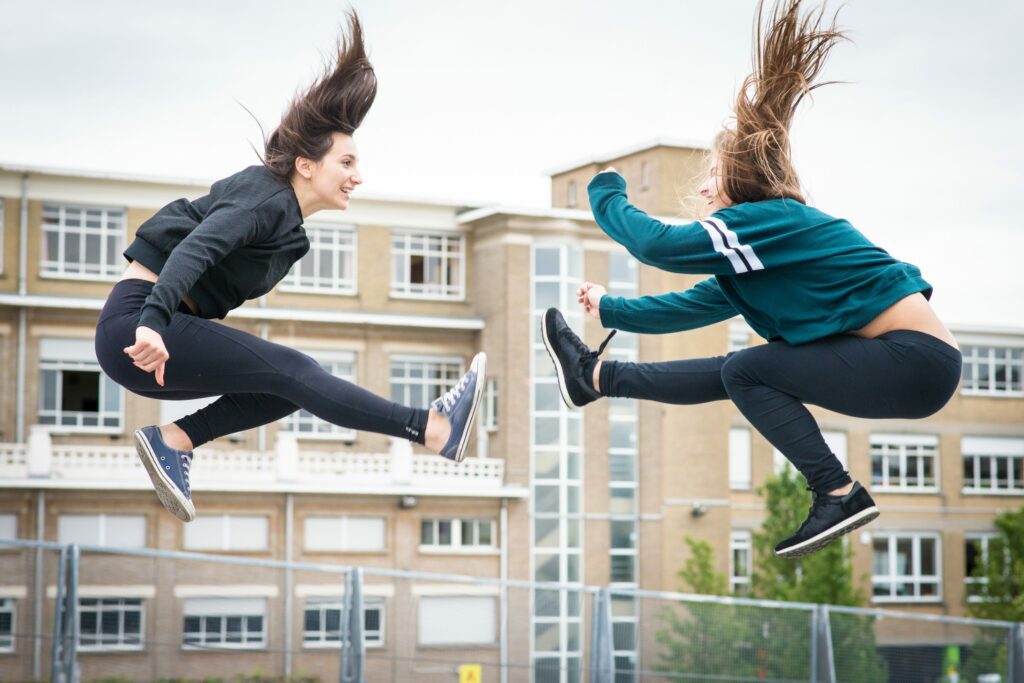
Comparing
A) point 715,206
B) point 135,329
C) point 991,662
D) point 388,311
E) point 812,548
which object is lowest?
point 991,662

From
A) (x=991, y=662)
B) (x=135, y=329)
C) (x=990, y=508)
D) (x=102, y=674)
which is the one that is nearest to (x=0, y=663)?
(x=102, y=674)

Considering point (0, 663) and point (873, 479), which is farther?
point (873, 479)

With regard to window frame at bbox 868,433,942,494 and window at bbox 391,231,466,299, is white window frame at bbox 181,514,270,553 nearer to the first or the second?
window at bbox 391,231,466,299

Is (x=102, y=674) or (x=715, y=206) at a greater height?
(x=715, y=206)

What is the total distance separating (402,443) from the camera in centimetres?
4044

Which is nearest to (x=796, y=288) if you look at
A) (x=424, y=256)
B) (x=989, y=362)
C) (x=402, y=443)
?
(x=402, y=443)

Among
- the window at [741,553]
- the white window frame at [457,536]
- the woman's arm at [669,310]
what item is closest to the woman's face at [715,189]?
the woman's arm at [669,310]

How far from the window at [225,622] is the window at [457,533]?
19.2 feet

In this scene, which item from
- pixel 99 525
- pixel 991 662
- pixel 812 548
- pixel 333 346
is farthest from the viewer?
pixel 333 346

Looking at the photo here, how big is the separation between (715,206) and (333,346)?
124 ft

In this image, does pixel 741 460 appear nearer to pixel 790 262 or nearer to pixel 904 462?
pixel 904 462

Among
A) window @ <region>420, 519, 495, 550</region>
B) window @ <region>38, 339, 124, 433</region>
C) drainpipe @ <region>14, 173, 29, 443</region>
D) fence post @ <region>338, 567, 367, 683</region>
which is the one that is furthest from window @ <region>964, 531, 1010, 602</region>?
fence post @ <region>338, 567, 367, 683</region>

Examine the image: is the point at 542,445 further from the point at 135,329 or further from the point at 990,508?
the point at 135,329

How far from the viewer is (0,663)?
20.8 metres
